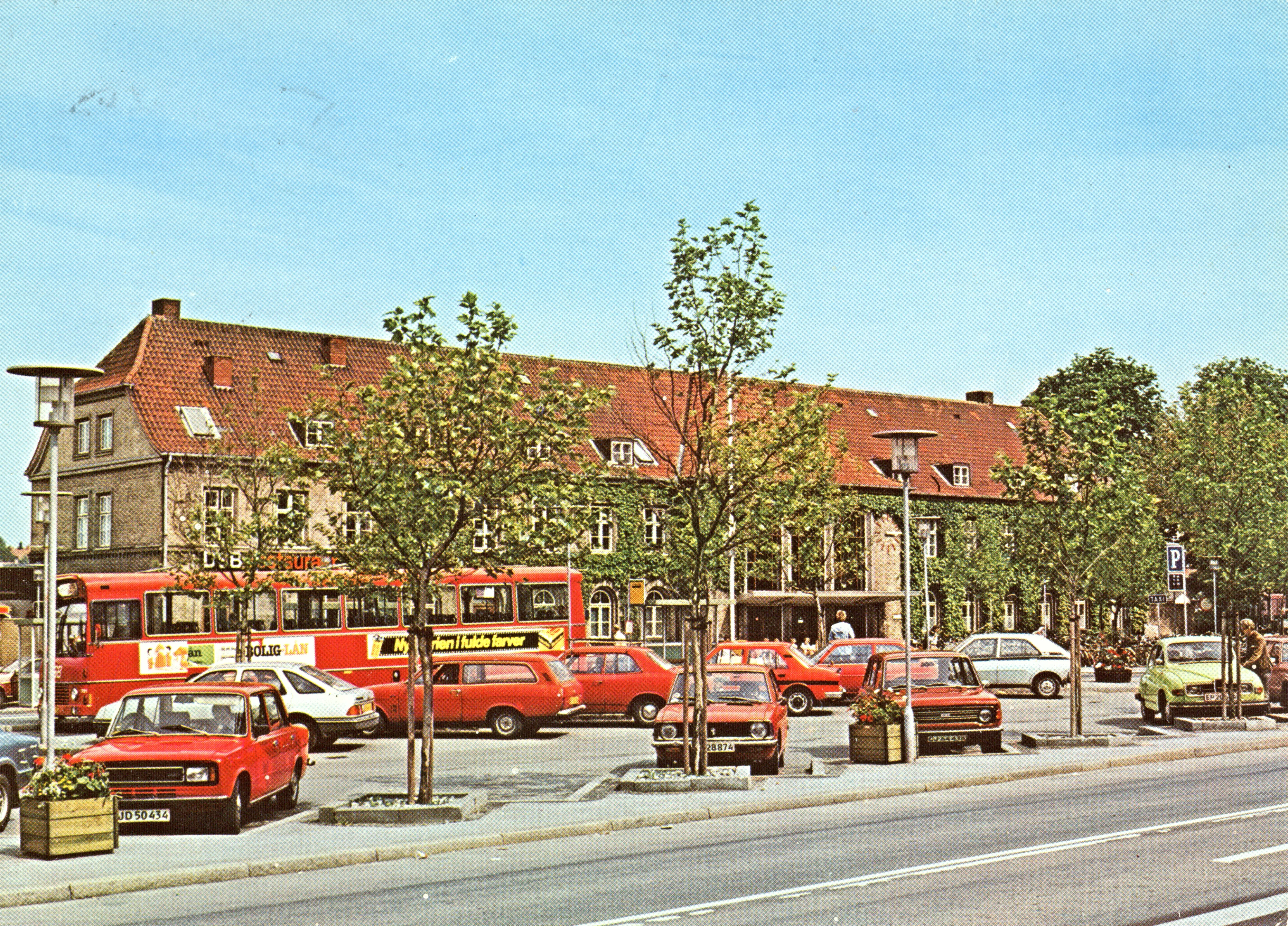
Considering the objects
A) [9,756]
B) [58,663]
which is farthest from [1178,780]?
[58,663]

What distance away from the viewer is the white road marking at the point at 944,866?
1035 centimetres

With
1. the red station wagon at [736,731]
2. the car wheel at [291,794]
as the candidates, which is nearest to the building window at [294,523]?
the red station wagon at [736,731]

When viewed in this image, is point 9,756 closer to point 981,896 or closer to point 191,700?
point 191,700

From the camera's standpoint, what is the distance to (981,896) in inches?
421

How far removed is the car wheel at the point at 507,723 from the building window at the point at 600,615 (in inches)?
1046

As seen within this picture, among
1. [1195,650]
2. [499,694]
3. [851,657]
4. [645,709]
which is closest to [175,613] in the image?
[499,694]

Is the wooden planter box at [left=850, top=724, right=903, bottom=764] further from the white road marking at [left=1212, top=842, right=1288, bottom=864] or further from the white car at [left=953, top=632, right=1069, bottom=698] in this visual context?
the white car at [left=953, top=632, right=1069, bottom=698]

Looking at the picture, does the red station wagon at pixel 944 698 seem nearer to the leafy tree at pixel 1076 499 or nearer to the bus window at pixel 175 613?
the leafy tree at pixel 1076 499

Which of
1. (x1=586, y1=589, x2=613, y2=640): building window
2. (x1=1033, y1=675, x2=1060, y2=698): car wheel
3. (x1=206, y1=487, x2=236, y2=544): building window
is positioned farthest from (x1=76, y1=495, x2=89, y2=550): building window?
(x1=1033, y1=675, x2=1060, y2=698): car wheel

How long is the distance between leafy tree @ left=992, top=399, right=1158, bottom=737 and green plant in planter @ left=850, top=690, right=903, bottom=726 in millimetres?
4042

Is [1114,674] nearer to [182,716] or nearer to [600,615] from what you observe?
[600,615]

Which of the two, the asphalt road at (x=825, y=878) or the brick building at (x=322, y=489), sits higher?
the brick building at (x=322, y=489)

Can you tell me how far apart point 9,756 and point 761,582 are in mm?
45184

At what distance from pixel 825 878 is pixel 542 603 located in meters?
25.9
